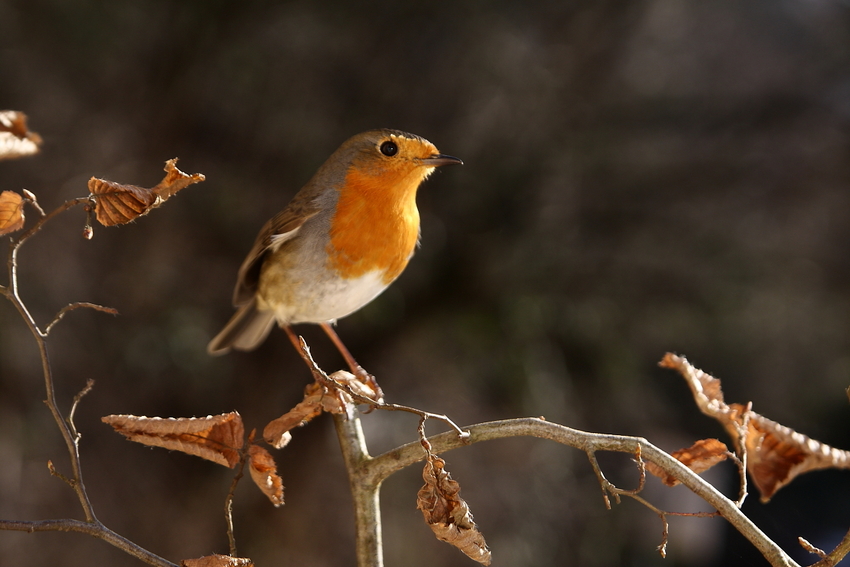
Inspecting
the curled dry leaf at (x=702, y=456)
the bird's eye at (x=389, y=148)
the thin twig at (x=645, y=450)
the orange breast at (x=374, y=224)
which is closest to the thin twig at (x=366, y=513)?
the thin twig at (x=645, y=450)

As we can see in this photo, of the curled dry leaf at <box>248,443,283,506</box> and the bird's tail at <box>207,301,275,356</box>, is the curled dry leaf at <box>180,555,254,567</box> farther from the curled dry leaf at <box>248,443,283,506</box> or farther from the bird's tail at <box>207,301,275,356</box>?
the bird's tail at <box>207,301,275,356</box>

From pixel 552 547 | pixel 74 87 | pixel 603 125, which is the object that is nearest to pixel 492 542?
pixel 552 547

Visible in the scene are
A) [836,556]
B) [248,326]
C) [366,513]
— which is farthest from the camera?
[248,326]

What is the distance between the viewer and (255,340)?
190 cm

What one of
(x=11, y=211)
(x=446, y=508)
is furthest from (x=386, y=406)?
(x=11, y=211)

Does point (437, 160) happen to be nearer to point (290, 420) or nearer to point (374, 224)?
point (374, 224)

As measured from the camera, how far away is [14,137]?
819 mm

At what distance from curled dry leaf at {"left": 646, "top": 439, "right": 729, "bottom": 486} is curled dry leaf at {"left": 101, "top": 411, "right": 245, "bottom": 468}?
50 cm

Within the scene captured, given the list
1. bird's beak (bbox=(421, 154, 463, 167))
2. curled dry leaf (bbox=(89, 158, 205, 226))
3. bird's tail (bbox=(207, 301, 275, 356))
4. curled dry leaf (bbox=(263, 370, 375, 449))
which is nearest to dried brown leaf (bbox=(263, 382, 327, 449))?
curled dry leaf (bbox=(263, 370, 375, 449))

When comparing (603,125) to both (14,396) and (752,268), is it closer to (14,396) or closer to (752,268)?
(752,268)

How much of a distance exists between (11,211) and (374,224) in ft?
2.62

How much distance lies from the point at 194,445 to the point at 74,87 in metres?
2.03

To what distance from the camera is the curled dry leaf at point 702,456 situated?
85 cm

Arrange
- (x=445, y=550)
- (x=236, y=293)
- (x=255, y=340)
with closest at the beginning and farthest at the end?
(x=236, y=293) < (x=255, y=340) < (x=445, y=550)
